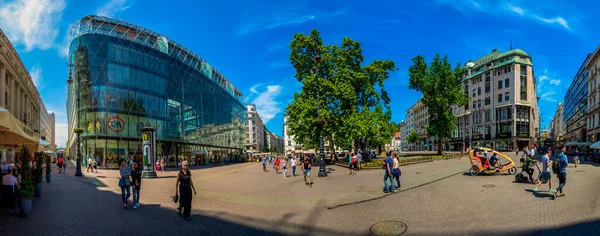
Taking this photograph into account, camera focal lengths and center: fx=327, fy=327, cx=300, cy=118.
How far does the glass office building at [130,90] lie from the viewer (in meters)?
40.5

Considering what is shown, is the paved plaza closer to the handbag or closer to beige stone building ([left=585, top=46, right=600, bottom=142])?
the handbag

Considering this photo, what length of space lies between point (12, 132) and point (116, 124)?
34457 mm

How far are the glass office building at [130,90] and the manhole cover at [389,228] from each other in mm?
34490

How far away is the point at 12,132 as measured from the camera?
32.7ft

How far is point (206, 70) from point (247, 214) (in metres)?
56.4

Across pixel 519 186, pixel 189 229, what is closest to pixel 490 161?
pixel 519 186

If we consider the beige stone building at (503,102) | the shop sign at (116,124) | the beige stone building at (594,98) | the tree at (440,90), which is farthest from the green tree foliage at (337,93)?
the beige stone building at (503,102)

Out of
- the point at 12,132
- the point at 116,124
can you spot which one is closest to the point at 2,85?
the point at 116,124

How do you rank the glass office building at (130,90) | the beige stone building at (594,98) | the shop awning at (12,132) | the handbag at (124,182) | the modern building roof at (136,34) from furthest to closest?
the beige stone building at (594,98)
the modern building roof at (136,34)
the glass office building at (130,90)
the handbag at (124,182)
the shop awning at (12,132)

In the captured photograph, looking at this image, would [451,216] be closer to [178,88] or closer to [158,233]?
[158,233]

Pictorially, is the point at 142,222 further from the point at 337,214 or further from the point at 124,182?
the point at 337,214

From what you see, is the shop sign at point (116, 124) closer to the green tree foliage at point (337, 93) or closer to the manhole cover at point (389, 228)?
the green tree foliage at point (337, 93)

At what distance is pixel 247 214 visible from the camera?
9727 mm

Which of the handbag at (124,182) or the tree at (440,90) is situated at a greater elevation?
the tree at (440,90)
